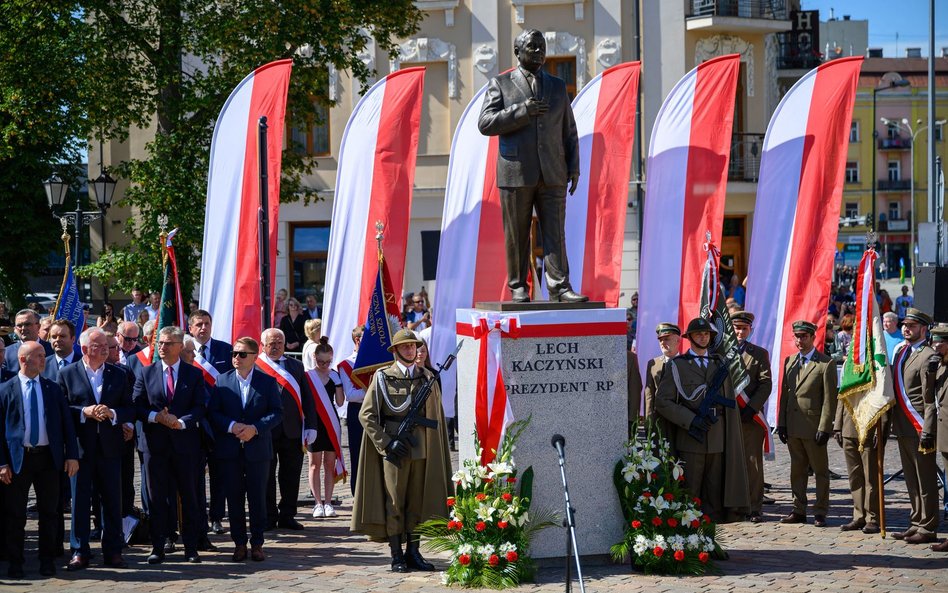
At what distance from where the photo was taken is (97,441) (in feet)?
33.4

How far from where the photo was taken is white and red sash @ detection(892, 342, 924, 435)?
11.0m

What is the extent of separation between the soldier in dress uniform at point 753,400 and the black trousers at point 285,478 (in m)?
4.41

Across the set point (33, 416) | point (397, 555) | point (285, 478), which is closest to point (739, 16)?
point (285, 478)

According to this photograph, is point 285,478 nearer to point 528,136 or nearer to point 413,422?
point 413,422

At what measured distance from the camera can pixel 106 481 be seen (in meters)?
10.2

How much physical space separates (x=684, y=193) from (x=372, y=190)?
3749 mm

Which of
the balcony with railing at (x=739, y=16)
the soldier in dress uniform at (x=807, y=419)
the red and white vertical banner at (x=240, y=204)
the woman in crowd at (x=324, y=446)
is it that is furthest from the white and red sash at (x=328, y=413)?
the balcony with railing at (x=739, y=16)

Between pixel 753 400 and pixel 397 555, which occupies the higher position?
pixel 753 400

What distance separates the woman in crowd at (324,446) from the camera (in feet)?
41.4

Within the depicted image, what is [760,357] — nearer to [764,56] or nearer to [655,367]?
[655,367]

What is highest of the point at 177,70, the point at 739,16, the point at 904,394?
the point at 739,16

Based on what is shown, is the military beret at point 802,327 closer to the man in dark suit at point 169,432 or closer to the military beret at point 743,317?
the military beret at point 743,317

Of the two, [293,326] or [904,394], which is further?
[293,326]

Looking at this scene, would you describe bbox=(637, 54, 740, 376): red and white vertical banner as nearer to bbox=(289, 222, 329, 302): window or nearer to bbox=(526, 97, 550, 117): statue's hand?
bbox=(526, 97, 550, 117): statue's hand
